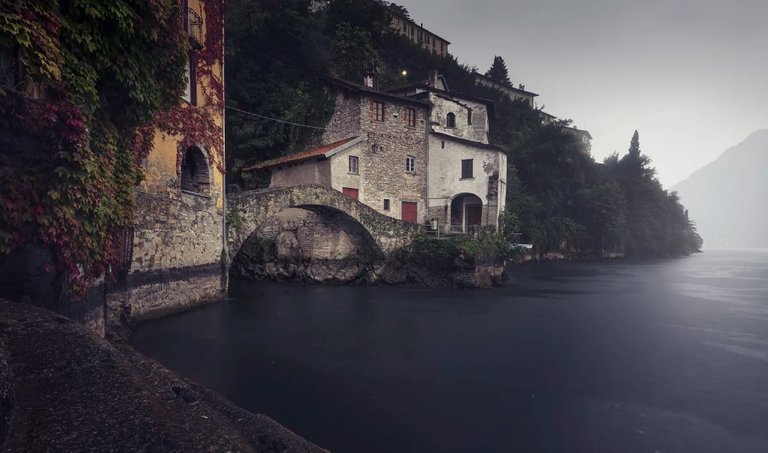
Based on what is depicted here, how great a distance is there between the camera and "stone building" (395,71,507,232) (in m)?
25.7

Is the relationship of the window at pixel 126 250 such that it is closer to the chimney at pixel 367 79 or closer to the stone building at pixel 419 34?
the chimney at pixel 367 79

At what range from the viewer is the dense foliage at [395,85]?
87.6 ft

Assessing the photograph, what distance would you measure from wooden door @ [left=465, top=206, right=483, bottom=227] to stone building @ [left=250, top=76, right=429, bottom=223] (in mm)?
3523

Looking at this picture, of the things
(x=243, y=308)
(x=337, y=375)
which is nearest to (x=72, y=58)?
(x=337, y=375)

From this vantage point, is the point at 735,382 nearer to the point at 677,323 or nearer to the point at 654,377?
the point at 654,377

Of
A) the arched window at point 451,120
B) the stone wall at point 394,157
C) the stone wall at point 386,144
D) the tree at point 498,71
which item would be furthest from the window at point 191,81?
the tree at point 498,71

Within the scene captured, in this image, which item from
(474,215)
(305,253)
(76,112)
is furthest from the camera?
(474,215)

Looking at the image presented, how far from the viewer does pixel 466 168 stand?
26453 mm

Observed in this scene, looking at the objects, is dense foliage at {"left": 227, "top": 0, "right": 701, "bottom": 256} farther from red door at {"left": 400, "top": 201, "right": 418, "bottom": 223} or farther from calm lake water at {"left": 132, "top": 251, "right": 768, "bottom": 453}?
calm lake water at {"left": 132, "top": 251, "right": 768, "bottom": 453}

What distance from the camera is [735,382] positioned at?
958 centimetres

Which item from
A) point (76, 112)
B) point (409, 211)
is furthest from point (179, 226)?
point (409, 211)

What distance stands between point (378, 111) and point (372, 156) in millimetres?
3084

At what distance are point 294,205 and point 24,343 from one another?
14.4 metres

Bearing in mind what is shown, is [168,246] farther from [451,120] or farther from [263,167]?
[451,120]
